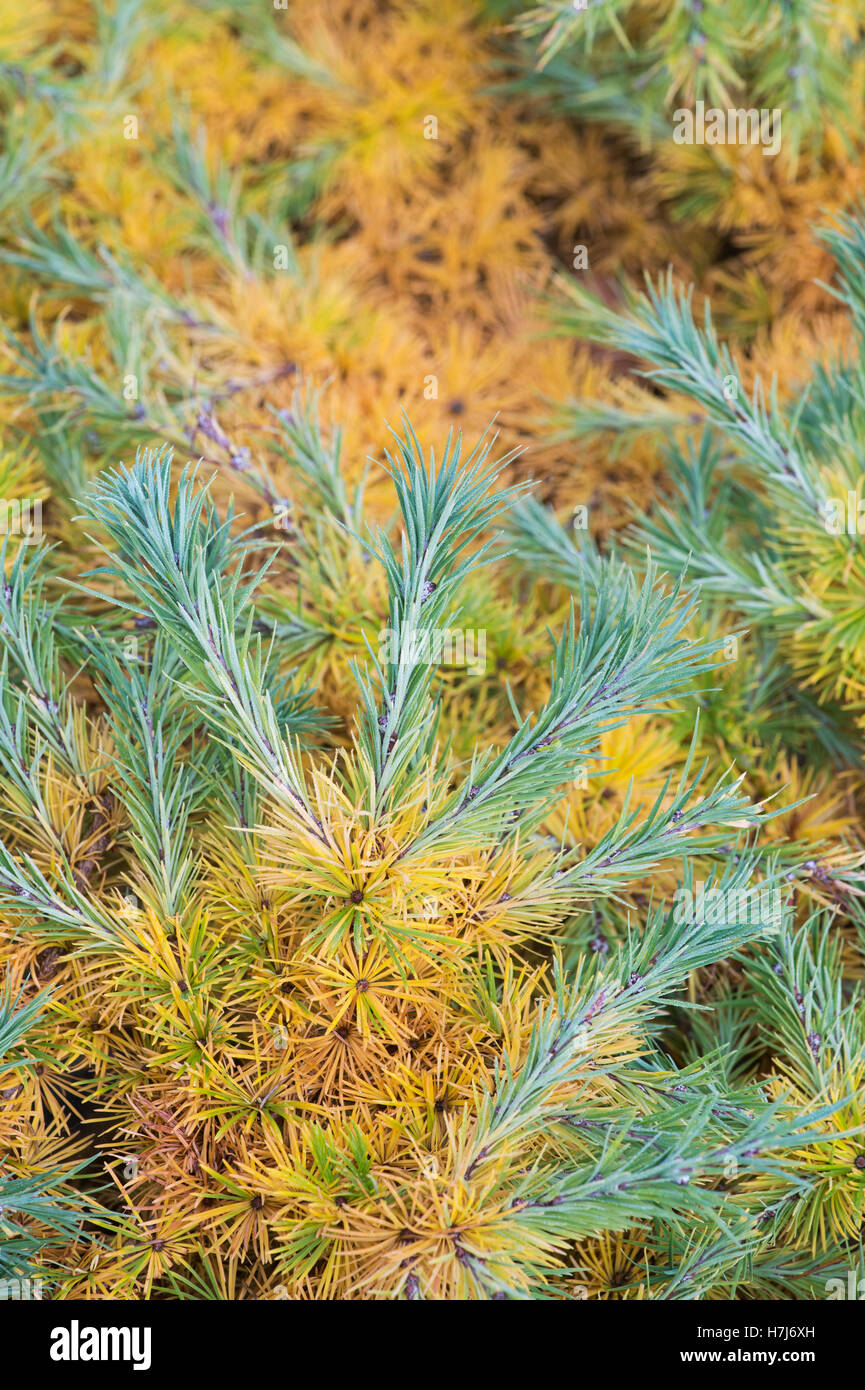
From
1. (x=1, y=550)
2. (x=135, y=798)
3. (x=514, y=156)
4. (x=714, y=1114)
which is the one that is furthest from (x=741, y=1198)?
(x=514, y=156)

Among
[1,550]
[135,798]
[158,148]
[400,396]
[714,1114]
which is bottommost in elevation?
[714,1114]

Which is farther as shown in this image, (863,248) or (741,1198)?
(863,248)

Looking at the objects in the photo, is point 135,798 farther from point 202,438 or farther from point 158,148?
point 158,148

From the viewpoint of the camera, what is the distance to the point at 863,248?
62 centimetres

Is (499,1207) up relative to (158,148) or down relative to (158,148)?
down

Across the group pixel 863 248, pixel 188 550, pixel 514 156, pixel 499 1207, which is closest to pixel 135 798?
pixel 188 550

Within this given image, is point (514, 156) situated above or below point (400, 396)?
above

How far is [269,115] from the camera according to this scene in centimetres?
85

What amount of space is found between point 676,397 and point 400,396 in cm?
22
